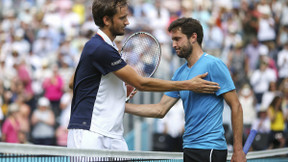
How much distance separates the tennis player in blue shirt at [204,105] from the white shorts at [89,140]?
75 centimetres

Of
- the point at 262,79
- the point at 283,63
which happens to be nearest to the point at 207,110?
the point at 262,79

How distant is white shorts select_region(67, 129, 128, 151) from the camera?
13.4 feet

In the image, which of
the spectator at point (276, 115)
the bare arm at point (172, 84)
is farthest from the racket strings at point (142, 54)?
the spectator at point (276, 115)

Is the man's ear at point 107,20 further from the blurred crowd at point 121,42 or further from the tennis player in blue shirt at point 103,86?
the blurred crowd at point 121,42

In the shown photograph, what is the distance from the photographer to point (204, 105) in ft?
14.7

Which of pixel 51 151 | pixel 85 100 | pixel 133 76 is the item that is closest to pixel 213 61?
pixel 133 76

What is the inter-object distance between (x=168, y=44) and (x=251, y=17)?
117 inches

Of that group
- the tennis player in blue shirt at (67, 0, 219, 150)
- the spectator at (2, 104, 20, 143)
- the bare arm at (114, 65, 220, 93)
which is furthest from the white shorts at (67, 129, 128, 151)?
the spectator at (2, 104, 20, 143)

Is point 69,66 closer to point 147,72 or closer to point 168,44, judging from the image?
point 168,44

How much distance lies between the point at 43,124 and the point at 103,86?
8.00 metres

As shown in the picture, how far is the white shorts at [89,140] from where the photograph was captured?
13.4ft

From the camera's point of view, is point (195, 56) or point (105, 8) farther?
point (195, 56)

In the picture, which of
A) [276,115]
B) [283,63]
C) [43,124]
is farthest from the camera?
[283,63]

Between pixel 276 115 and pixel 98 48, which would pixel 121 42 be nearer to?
pixel 276 115
